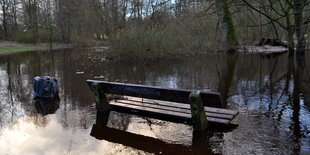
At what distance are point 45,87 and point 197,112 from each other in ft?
16.4

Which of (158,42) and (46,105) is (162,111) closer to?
(46,105)

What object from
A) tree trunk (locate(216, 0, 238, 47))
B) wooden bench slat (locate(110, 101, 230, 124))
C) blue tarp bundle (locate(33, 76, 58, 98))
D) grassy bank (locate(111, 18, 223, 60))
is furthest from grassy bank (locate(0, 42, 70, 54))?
wooden bench slat (locate(110, 101, 230, 124))

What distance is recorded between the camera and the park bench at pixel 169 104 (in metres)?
4.44

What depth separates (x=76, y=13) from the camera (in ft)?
153

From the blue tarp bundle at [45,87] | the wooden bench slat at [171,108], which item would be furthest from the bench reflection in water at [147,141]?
the blue tarp bundle at [45,87]

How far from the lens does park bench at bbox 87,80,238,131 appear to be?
175 inches

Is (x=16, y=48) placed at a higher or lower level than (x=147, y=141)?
higher

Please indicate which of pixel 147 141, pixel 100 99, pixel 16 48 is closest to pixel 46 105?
pixel 100 99

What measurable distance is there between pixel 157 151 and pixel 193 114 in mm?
955

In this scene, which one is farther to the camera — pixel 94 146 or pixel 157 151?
pixel 94 146

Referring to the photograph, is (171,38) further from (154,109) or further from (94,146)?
(94,146)

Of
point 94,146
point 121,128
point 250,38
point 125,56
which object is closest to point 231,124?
point 121,128

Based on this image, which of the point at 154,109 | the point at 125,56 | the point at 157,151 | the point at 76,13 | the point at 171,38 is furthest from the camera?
the point at 76,13

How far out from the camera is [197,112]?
453cm
